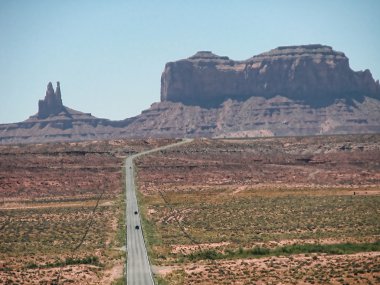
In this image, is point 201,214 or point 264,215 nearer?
point 264,215

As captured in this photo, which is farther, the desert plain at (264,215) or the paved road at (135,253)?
the desert plain at (264,215)

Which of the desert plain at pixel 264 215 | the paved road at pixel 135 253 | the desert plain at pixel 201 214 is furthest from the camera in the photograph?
the desert plain at pixel 201 214

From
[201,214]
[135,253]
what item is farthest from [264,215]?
[135,253]

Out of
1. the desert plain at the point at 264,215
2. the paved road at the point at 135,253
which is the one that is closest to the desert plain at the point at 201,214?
the desert plain at the point at 264,215

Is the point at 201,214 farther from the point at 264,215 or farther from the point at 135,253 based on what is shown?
the point at 135,253

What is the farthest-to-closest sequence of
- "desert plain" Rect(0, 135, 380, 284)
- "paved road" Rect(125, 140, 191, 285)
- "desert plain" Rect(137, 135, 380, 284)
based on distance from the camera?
1. "desert plain" Rect(0, 135, 380, 284)
2. "desert plain" Rect(137, 135, 380, 284)
3. "paved road" Rect(125, 140, 191, 285)

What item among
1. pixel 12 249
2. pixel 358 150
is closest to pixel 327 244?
pixel 12 249

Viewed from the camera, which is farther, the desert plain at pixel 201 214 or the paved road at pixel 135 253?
the desert plain at pixel 201 214

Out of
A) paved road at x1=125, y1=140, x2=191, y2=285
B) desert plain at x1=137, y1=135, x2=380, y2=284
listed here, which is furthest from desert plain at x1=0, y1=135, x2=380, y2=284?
paved road at x1=125, y1=140, x2=191, y2=285

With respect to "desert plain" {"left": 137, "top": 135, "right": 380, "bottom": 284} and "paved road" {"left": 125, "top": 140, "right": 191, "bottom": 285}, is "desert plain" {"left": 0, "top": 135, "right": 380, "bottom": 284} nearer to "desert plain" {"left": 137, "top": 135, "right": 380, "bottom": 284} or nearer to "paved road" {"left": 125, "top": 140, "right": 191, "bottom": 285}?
"desert plain" {"left": 137, "top": 135, "right": 380, "bottom": 284}

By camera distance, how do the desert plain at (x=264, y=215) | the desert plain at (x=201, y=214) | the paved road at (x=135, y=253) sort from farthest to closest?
the desert plain at (x=201, y=214) → the desert plain at (x=264, y=215) → the paved road at (x=135, y=253)

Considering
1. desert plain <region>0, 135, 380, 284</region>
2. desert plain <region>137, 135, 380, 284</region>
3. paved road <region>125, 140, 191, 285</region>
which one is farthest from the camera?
desert plain <region>0, 135, 380, 284</region>

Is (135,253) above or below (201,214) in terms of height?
below

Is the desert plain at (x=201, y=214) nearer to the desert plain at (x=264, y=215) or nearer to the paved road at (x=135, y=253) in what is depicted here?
the desert plain at (x=264, y=215)
